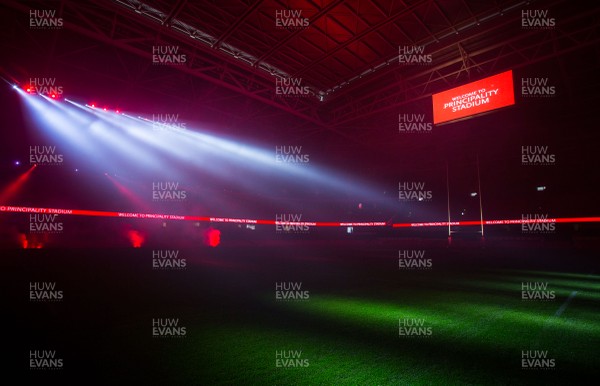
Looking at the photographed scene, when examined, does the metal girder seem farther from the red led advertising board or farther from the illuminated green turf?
the illuminated green turf

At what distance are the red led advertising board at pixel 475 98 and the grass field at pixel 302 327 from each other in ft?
23.6

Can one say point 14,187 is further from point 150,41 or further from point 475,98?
point 475,98

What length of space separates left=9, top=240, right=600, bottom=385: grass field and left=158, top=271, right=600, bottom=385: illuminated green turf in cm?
2

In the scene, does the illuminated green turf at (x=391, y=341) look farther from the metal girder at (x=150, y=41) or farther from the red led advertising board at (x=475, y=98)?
the metal girder at (x=150, y=41)

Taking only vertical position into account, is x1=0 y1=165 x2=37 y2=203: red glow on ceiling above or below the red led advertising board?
below

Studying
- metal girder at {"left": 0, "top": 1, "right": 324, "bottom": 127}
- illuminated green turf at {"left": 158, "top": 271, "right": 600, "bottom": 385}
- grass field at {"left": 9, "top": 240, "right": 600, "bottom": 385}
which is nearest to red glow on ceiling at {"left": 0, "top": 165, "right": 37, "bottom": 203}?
metal girder at {"left": 0, "top": 1, "right": 324, "bottom": 127}

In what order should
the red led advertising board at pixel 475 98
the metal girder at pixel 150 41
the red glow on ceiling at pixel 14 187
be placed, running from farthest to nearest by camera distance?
the red glow on ceiling at pixel 14 187 < the red led advertising board at pixel 475 98 < the metal girder at pixel 150 41

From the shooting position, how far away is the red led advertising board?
1180 centimetres

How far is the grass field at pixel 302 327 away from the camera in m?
2.97

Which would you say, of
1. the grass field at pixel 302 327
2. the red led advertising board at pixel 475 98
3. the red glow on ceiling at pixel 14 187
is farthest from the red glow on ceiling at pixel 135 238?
the red led advertising board at pixel 475 98

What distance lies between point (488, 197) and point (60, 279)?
2938 centimetres

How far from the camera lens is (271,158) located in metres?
23.3

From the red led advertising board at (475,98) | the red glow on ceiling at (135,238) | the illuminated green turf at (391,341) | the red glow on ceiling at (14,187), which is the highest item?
the red led advertising board at (475,98)

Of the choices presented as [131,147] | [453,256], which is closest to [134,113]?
[131,147]
